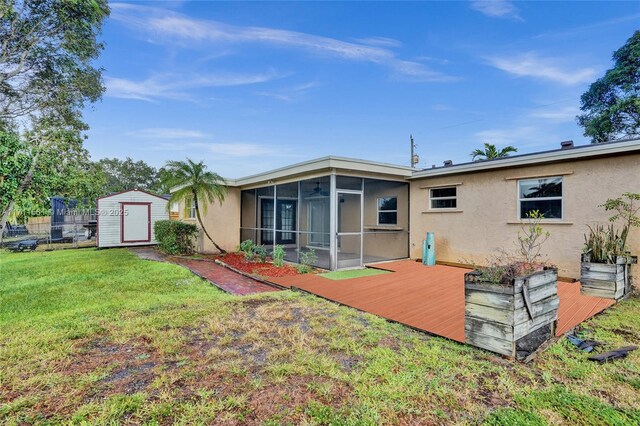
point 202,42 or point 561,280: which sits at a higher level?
point 202,42

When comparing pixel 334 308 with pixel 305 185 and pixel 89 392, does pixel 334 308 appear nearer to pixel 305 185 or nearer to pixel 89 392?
pixel 89 392

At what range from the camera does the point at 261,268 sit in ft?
28.7

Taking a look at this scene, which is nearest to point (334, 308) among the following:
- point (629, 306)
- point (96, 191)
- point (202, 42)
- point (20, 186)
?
point (629, 306)

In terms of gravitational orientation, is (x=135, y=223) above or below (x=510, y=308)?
above

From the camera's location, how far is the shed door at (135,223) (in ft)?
50.0

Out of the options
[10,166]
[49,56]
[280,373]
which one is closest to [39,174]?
[10,166]

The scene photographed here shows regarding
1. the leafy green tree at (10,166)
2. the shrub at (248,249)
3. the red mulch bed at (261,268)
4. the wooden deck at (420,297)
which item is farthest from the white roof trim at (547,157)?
the leafy green tree at (10,166)

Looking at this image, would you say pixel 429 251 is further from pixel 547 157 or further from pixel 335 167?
pixel 335 167

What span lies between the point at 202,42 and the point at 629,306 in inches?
533

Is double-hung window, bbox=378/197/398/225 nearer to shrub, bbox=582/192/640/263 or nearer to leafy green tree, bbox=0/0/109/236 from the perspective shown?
shrub, bbox=582/192/640/263

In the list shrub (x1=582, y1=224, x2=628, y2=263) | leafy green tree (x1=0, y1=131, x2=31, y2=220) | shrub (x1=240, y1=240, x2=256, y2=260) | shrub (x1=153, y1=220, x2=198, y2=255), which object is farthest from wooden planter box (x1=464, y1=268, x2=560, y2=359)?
shrub (x1=153, y1=220, x2=198, y2=255)

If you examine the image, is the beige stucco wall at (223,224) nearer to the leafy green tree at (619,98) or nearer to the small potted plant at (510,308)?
the small potted plant at (510,308)

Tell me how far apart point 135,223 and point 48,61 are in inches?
336

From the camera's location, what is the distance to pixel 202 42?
10.9 metres
